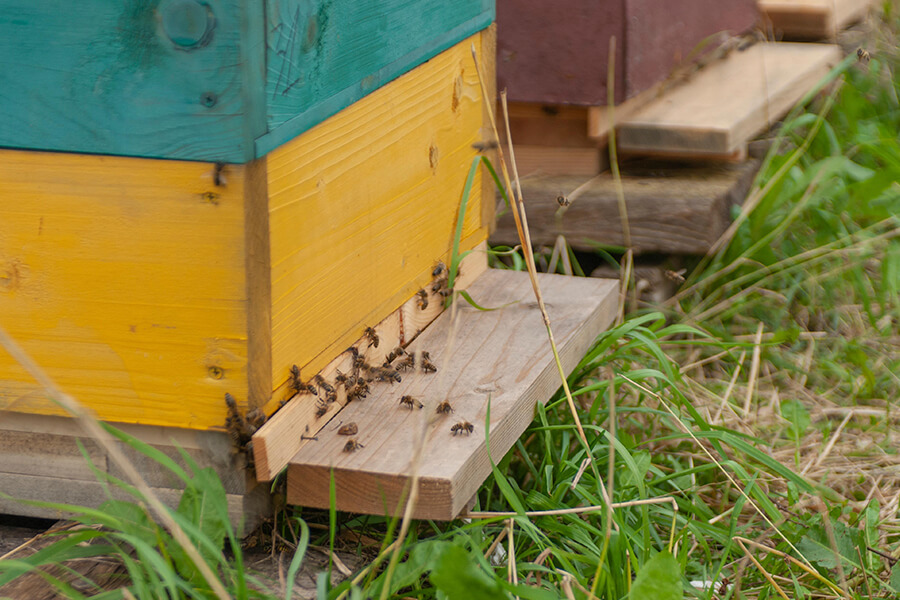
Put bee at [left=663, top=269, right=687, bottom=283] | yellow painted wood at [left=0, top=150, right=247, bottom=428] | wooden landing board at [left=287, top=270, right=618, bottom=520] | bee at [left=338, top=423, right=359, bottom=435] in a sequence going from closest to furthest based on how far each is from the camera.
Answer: yellow painted wood at [left=0, top=150, right=247, bottom=428], wooden landing board at [left=287, top=270, right=618, bottom=520], bee at [left=338, top=423, right=359, bottom=435], bee at [left=663, top=269, right=687, bottom=283]

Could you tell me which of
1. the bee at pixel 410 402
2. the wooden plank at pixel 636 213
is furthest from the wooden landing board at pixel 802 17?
the bee at pixel 410 402

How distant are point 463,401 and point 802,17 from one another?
330 centimetres

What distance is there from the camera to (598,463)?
212 cm

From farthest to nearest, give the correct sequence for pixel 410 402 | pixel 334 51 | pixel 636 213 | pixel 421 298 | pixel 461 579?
pixel 636 213 < pixel 421 298 < pixel 410 402 < pixel 334 51 < pixel 461 579

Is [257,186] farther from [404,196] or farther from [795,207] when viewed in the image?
[795,207]

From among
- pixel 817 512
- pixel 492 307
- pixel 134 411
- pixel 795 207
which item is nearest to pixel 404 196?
pixel 492 307

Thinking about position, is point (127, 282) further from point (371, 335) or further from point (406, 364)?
point (406, 364)

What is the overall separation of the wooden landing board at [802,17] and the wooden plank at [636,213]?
1571 mm

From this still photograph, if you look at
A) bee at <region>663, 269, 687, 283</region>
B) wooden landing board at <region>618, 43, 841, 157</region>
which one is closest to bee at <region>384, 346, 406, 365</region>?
bee at <region>663, 269, 687, 283</region>

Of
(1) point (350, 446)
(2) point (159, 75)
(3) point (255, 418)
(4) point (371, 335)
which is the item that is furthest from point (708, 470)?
(2) point (159, 75)

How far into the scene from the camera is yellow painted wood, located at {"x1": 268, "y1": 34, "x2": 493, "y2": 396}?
1617 millimetres

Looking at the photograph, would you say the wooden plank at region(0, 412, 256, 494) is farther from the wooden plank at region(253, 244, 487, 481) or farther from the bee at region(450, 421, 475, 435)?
the bee at region(450, 421, 475, 435)

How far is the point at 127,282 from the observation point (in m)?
1.56

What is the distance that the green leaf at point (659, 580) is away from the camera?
1.56 m
